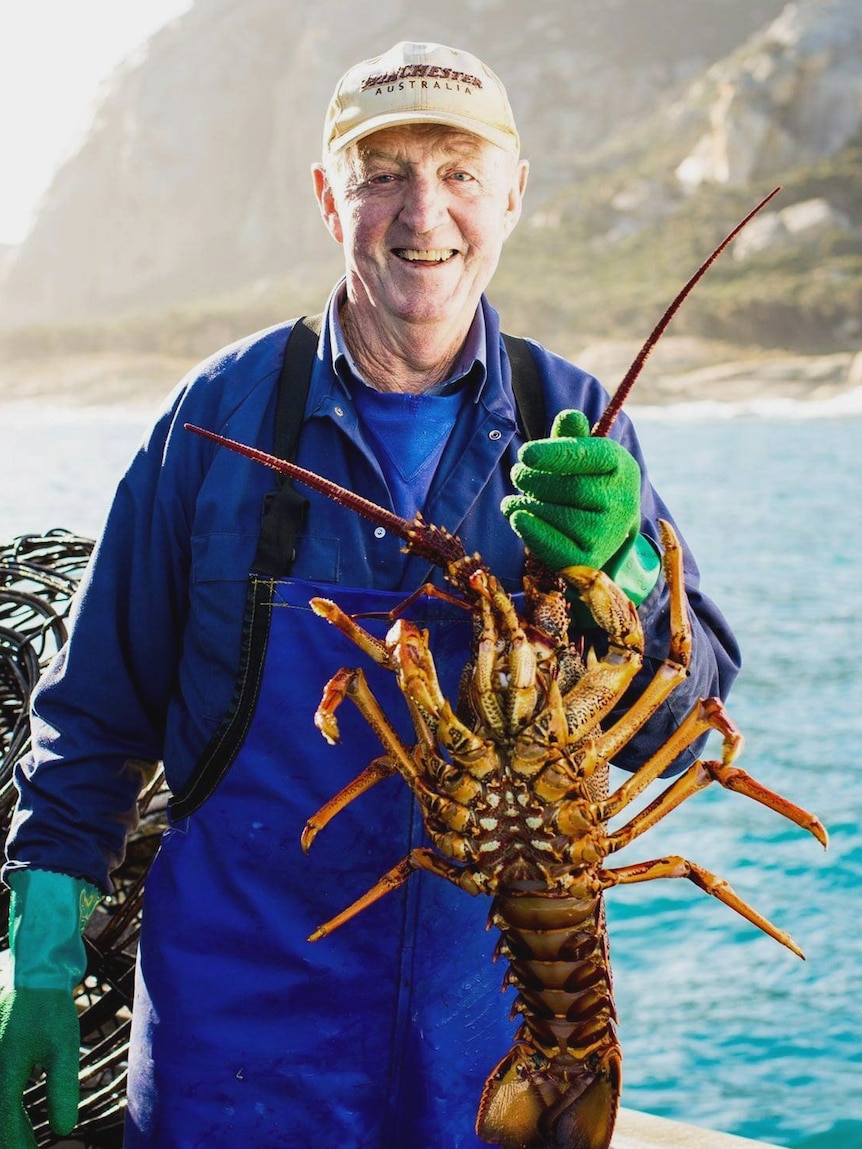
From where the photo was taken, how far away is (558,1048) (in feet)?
7.50

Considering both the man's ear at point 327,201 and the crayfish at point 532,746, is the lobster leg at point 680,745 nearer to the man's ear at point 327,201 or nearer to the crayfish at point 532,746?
the crayfish at point 532,746

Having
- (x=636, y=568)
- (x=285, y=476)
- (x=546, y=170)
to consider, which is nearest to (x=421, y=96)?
(x=285, y=476)

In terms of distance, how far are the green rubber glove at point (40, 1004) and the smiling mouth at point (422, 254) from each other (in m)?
1.25

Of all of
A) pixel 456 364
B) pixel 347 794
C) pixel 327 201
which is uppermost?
pixel 327 201

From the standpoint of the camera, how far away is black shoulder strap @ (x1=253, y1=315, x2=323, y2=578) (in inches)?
88.0

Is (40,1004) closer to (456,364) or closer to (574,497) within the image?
(574,497)

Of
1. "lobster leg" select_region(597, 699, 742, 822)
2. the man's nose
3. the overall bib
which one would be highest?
the man's nose

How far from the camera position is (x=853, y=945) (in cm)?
838

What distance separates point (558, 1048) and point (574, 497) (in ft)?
3.33

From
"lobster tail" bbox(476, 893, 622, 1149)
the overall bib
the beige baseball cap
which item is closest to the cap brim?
the beige baseball cap

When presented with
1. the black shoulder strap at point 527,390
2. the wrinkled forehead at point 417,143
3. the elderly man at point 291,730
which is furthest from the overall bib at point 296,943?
the wrinkled forehead at point 417,143

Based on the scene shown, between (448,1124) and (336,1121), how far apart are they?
0.20 m

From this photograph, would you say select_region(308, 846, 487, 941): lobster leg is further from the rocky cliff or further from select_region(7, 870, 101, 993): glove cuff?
the rocky cliff

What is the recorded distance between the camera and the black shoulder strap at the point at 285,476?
224cm
